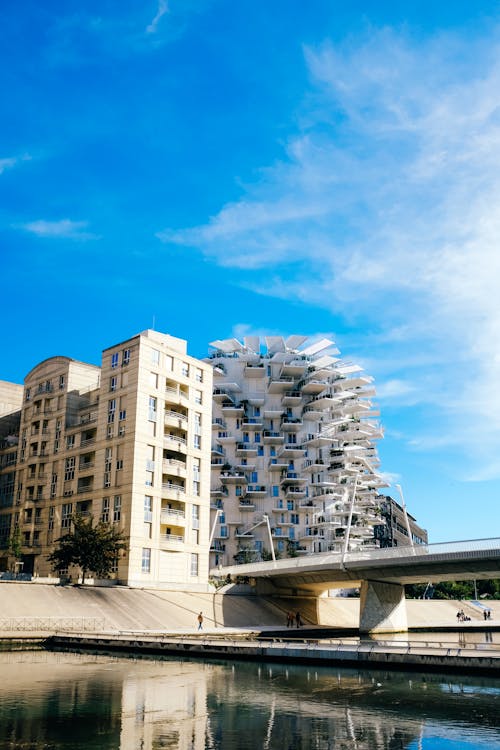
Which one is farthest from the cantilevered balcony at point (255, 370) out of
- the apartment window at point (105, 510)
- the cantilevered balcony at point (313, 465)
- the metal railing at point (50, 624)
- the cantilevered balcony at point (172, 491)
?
the metal railing at point (50, 624)

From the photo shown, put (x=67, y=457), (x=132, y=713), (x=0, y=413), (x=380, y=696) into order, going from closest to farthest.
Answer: (x=132, y=713)
(x=380, y=696)
(x=67, y=457)
(x=0, y=413)

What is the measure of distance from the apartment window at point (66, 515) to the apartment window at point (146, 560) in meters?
10.6

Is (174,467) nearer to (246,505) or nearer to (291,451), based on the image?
(246,505)

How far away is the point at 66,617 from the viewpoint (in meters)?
46.3

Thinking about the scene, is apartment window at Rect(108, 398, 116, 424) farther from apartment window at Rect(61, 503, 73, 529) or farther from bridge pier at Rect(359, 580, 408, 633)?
bridge pier at Rect(359, 580, 408, 633)

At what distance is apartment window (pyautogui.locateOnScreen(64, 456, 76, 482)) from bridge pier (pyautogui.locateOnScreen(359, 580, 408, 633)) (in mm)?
31958

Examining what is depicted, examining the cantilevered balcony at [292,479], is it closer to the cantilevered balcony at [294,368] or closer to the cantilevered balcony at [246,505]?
the cantilevered balcony at [246,505]

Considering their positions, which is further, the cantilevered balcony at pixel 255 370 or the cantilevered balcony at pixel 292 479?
the cantilevered balcony at pixel 255 370

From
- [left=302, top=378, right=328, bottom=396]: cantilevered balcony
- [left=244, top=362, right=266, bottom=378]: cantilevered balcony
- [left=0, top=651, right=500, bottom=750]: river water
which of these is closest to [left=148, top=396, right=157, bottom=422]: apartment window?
[left=0, top=651, right=500, bottom=750]: river water

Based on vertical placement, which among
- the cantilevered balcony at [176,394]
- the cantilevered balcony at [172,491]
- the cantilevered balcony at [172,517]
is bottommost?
the cantilevered balcony at [172,517]

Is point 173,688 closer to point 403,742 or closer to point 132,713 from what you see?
point 132,713

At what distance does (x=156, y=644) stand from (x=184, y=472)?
34.3 metres

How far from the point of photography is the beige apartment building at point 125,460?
66.8 metres

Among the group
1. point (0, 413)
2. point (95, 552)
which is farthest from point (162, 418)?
point (0, 413)
